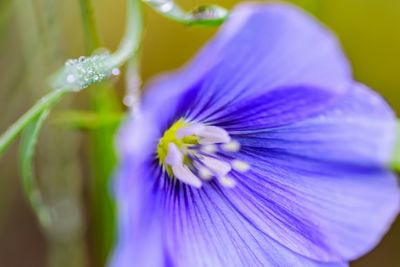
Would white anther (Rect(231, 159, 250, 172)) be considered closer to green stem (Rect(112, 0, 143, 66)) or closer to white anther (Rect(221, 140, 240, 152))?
white anther (Rect(221, 140, 240, 152))

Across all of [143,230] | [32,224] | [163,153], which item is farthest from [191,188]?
[32,224]

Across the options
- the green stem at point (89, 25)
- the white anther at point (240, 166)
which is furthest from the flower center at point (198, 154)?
the green stem at point (89, 25)

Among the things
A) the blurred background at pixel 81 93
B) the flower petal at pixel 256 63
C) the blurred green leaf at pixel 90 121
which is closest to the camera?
the flower petal at pixel 256 63

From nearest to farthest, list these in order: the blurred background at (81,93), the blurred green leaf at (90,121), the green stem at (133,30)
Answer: the green stem at (133,30) < the blurred green leaf at (90,121) < the blurred background at (81,93)

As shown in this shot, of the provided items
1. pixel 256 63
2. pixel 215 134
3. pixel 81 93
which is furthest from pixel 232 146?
pixel 81 93

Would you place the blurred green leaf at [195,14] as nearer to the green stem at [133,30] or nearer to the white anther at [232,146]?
the green stem at [133,30]

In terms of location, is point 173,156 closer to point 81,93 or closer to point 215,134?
point 215,134

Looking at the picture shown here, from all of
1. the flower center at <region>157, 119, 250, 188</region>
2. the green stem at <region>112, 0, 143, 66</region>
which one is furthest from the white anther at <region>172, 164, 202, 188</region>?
the green stem at <region>112, 0, 143, 66</region>
